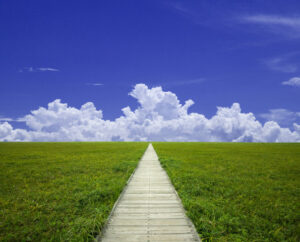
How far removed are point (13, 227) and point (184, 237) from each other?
18.9 feet

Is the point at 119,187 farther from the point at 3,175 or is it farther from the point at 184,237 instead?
the point at 3,175

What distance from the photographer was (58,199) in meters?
8.13

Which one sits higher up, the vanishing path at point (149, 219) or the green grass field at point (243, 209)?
the vanishing path at point (149, 219)

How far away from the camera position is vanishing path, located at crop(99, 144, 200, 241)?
4613 millimetres

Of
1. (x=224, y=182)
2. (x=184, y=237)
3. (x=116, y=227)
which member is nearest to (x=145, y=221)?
(x=116, y=227)

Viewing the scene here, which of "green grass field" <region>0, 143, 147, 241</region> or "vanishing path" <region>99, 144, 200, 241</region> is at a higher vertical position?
"vanishing path" <region>99, 144, 200, 241</region>

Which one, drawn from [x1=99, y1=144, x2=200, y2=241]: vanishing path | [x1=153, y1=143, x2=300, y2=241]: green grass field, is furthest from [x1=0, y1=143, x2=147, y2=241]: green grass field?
[x1=153, y1=143, x2=300, y2=241]: green grass field

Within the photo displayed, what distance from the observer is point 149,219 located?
17.8 feet

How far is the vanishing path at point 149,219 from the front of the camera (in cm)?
461

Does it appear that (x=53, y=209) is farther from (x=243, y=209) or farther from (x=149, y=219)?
(x=243, y=209)

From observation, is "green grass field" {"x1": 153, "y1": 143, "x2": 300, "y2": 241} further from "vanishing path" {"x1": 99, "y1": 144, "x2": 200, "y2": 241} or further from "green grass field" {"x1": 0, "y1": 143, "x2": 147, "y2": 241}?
"green grass field" {"x1": 0, "y1": 143, "x2": 147, "y2": 241}

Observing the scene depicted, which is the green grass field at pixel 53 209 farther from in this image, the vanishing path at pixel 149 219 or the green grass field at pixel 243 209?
the green grass field at pixel 243 209

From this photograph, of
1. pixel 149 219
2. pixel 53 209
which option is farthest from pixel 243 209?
pixel 53 209

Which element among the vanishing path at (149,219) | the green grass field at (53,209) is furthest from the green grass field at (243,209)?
the green grass field at (53,209)
